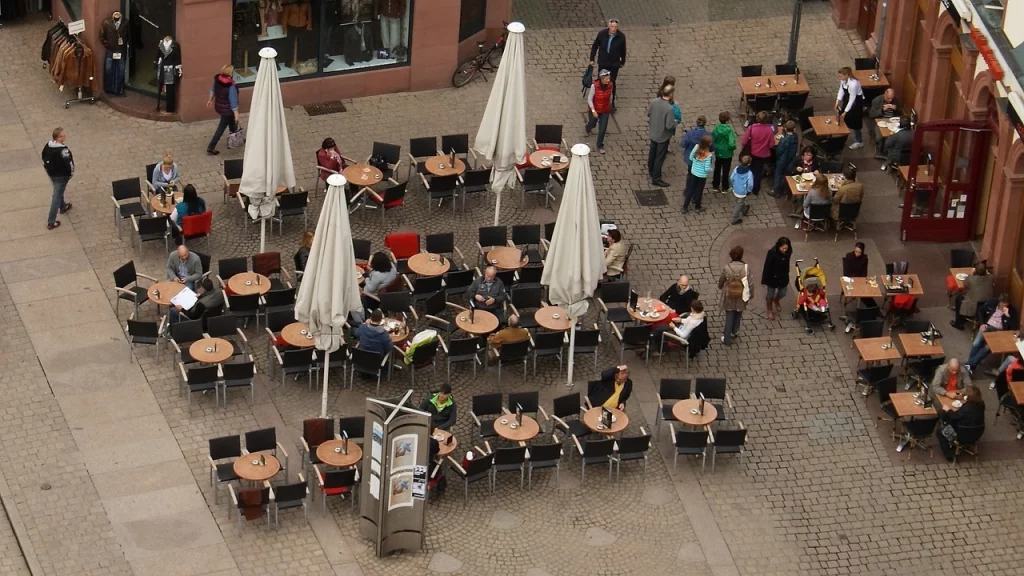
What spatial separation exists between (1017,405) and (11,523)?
16229 mm

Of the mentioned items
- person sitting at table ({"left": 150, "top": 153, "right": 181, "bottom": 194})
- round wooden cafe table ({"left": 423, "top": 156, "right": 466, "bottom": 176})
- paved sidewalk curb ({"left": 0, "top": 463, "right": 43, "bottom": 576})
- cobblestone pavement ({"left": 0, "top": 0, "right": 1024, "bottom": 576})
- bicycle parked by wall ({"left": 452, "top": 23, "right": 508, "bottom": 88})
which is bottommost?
paved sidewalk curb ({"left": 0, "top": 463, "right": 43, "bottom": 576})

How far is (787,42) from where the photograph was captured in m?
46.6

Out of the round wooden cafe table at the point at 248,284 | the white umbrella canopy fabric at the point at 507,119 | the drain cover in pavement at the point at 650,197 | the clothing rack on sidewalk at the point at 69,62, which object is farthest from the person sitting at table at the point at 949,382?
the clothing rack on sidewalk at the point at 69,62

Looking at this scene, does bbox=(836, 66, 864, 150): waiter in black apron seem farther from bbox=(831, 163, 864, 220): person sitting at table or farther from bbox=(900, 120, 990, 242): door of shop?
bbox=(831, 163, 864, 220): person sitting at table

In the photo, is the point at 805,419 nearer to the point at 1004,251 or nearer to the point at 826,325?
the point at 826,325

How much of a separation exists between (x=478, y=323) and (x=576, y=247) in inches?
109

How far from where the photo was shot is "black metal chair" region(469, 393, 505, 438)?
113ft

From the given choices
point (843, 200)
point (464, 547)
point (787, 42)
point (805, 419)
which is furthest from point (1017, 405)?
point (787, 42)

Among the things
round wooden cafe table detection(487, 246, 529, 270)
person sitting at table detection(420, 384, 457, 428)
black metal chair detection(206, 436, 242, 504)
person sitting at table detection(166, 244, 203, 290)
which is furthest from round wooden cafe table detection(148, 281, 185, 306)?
round wooden cafe table detection(487, 246, 529, 270)

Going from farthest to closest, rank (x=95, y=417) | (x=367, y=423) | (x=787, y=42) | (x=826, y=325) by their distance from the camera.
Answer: (x=787, y=42) < (x=826, y=325) < (x=95, y=417) < (x=367, y=423)

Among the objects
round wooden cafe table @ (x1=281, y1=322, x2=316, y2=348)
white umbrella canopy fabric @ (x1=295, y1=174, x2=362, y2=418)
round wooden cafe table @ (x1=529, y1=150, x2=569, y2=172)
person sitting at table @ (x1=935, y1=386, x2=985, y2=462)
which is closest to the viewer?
white umbrella canopy fabric @ (x1=295, y1=174, x2=362, y2=418)

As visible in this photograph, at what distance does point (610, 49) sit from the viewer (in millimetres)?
43562

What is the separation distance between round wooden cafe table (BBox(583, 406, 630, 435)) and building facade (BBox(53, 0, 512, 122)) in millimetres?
11682

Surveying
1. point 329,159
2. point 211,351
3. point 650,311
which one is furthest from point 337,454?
point 329,159
